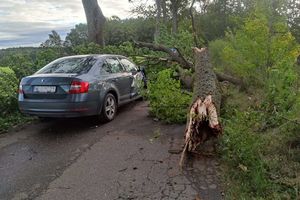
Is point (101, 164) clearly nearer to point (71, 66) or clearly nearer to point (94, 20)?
point (71, 66)

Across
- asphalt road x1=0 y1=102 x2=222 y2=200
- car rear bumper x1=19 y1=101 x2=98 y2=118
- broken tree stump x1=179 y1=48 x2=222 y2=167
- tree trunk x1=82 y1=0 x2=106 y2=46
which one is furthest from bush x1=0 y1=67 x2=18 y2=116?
tree trunk x1=82 y1=0 x2=106 y2=46

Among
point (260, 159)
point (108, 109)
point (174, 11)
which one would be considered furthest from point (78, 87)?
point (174, 11)

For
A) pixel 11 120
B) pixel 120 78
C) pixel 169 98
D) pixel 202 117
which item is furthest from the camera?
pixel 120 78

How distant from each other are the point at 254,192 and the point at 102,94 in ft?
14.0

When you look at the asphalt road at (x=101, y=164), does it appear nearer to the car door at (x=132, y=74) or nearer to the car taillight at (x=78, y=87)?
the car taillight at (x=78, y=87)

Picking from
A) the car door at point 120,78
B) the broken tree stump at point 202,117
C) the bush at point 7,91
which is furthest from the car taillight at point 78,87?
the bush at point 7,91

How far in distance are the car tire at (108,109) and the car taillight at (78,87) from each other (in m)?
0.78

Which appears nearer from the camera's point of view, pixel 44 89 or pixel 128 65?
pixel 44 89

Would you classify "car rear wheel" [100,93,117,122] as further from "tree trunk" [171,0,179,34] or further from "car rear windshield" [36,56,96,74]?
"tree trunk" [171,0,179,34]

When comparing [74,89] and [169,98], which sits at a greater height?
[74,89]

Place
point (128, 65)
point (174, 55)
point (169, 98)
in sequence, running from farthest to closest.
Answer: point (174, 55)
point (128, 65)
point (169, 98)

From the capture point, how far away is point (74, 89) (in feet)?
23.0

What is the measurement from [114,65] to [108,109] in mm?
1274

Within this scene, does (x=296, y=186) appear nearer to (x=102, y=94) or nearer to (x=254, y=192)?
(x=254, y=192)
